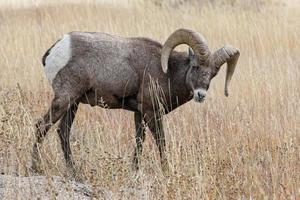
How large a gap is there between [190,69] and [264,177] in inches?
78.0

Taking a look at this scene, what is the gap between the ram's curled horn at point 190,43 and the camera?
7.07 metres

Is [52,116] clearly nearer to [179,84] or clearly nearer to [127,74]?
[127,74]

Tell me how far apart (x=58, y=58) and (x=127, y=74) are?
74 cm

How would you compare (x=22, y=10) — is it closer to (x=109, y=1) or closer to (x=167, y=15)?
(x=109, y=1)

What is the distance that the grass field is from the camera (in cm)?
499

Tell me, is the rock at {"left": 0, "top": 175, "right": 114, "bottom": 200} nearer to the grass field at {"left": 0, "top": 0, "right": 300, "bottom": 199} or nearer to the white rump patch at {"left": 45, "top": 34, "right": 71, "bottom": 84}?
the grass field at {"left": 0, "top": 0, "right": 300, "bottom": 199}

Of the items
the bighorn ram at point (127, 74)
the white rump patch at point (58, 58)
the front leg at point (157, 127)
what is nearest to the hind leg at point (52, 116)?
the bighorn ram at point (127, 74)

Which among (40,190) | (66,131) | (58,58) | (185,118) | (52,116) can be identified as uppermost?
(58,58)

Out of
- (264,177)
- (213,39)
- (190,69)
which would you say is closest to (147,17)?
(213,39)

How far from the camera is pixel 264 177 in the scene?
18.0 ft

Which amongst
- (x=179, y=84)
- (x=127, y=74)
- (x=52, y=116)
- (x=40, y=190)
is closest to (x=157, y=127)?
(x=179, y=84)

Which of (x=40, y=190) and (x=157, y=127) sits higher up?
(x=40, y=190)

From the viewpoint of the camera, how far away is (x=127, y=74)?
709 centimetres

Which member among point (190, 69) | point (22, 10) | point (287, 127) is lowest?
point (22, 10)
